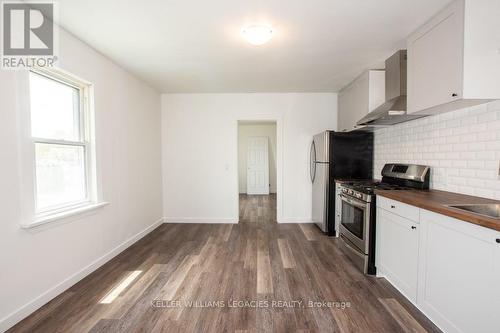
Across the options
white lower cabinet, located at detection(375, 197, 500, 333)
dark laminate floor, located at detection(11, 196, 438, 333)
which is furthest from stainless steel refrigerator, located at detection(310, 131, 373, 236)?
white lower cabinet, located at detection(375, 197, 500, 333)

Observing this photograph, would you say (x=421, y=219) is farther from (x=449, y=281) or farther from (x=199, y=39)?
(x=199, y=39)

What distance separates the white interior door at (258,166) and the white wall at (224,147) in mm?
3121

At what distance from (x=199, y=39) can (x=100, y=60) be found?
1278 mm

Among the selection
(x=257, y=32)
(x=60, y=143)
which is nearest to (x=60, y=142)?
(x=60, y=143)

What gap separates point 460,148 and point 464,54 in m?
0.85

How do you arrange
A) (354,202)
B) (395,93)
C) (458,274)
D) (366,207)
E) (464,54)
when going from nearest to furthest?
(458,274) → (464,54) → (366,207) → (395,93) → (354,202)

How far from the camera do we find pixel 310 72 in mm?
3254

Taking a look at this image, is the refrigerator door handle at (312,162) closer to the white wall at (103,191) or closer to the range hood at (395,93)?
the range hood at (395,93)

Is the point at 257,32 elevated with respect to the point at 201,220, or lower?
elevated

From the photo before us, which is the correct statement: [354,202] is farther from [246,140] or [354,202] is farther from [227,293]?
[246,140]

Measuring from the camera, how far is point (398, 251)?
2041 mm

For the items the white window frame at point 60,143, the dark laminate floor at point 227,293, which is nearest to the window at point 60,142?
the white window frame at point 60,143

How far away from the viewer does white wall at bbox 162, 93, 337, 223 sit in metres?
4.32

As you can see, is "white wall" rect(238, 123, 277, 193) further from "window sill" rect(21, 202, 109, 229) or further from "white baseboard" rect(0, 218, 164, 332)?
"window sill" rect(21, 202, 109, 229)
